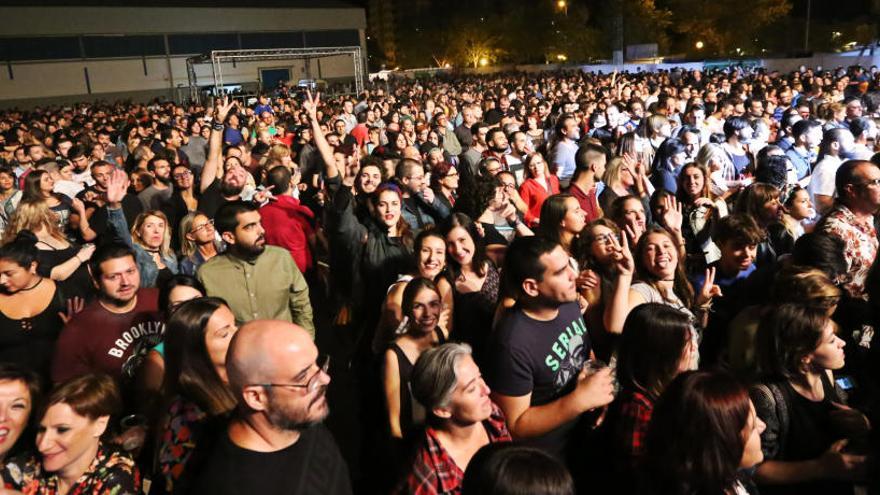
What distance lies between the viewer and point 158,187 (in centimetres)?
672

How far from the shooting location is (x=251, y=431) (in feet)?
6.62

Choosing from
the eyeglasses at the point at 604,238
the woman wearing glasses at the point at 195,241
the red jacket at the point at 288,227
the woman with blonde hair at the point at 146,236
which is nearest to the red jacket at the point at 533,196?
the red jacket at the point at 288,227

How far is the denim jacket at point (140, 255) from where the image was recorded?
4594mm

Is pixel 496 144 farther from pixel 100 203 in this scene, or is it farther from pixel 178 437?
pixel 178 437

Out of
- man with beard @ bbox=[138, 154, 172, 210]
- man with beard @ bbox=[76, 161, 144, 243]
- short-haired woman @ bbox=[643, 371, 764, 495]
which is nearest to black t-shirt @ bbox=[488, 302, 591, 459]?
short-haired woman @ bbox=[643, 371, 764, 495]

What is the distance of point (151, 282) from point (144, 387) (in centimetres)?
167

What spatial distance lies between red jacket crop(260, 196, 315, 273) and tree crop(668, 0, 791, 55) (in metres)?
48.3

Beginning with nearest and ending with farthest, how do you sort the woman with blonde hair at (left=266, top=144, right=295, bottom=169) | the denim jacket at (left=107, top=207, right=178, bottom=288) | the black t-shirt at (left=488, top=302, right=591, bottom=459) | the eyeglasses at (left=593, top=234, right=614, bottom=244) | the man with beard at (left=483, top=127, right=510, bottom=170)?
1. the black t-shirt at (left=488, top=302, right=591, bottom=459)
2. the eyeglasses at (left=593, top=234, right=614, bottom=244)
3. the denim jacket at (left=107, top=207, right=178, bottom=288)
4. the woman with blonde hair at (left=266, top=144, right=295, bottom=169)
5. the man with beard at (left=483, top=127, right=510, bottom=170)

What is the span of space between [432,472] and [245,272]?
230cm

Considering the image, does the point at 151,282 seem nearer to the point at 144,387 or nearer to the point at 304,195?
the point at 144,387

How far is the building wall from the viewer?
1375 inches

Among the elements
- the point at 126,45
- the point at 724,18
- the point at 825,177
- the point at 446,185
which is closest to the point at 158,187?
the point at 446,185

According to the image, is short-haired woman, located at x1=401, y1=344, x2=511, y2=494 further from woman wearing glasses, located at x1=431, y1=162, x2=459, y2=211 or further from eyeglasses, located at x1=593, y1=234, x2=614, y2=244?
woman wearing glasses, located at x1=431, y1=162, x2=459, y2=211

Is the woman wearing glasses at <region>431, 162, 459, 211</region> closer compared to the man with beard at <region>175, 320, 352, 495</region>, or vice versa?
the man with beard at <region>175, 320, 352, 495</region>
